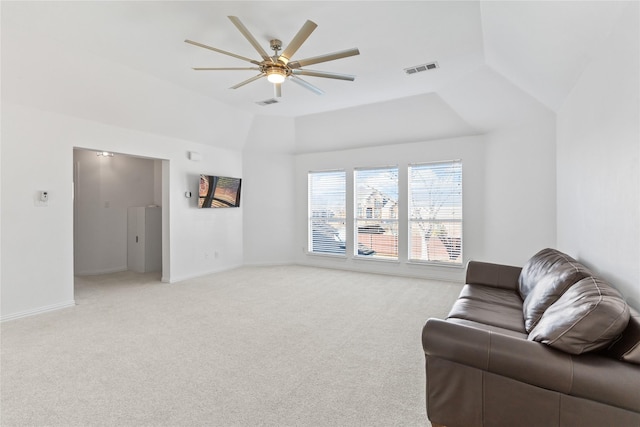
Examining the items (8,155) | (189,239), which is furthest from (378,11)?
(189,239)

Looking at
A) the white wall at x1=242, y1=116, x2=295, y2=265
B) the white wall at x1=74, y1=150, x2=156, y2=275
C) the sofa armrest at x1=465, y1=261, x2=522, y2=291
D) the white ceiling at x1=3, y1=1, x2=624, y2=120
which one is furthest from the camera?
the white wall at x1=242, y1=116, x2=295, y2=265

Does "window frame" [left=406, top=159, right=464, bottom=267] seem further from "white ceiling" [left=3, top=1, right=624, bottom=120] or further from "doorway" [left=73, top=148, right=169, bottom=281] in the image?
"doorway" [left=73, top=148, right=169, bottom=281]

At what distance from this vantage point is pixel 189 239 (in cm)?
597

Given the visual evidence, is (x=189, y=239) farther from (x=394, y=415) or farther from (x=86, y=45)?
(x=394, y=415)

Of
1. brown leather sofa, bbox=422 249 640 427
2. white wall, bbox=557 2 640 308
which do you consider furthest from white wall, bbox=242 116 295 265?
brown leather sofa, bbox=422 249 640 427

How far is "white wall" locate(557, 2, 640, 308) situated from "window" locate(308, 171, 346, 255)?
4.10m

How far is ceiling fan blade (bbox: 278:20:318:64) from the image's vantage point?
2.43 metres

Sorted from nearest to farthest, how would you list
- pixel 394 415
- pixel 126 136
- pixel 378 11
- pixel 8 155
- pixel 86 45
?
pixel 394 415
pixel 378 11
pixel 86 45
pixel 8 155
pixel 126 136

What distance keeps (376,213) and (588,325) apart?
16.3 feet

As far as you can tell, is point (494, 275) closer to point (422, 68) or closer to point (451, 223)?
point (451, 223)

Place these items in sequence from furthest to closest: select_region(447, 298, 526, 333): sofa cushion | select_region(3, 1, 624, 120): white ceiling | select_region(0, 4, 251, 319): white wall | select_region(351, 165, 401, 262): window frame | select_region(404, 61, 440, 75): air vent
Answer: select_region(351, 165, 401, 262): window frame → select_region(404, 61, 440, 75): air vent → select_region(0, 4, 251, 319): white wall → select_region(3, 1, 624, 120): white ceiling → select_region(447, 298, 526, 333): sofa cushion

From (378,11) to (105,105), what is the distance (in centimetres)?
388

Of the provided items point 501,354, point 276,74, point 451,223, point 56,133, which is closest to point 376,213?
point 451,223

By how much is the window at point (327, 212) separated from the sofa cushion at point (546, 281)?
13.6 feet
